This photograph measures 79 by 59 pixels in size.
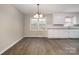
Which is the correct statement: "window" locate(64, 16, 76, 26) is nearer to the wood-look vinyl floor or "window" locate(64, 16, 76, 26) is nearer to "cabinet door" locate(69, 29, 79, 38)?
"cabinet door" locate(69, 29, 79, 38)

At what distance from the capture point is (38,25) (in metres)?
7.69

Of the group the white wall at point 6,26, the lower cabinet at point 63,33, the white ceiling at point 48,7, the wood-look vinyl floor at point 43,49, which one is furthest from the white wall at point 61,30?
the white wall at point 6,26

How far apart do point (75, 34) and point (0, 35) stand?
549cm

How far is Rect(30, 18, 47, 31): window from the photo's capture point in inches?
303

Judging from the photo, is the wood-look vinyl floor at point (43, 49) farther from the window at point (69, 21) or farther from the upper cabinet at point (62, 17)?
the window at point (69, 21)

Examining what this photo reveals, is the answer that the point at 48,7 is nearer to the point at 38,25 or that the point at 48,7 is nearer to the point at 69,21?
the point at 38,25

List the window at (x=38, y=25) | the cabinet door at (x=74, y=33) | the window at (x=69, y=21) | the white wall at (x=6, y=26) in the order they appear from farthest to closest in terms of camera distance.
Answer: the window at (x=38, y=25) → the window at (x=69, y=21) → the cabinet door at (x=74, y=33) → the white wall at (x=6, y=26)

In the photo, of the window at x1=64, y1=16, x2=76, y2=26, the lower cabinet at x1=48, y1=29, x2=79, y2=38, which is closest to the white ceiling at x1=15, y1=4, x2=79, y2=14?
the window at x1=64, y1=16, x2=76, y2=26

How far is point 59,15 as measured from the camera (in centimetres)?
688

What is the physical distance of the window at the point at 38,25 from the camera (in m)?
7.70

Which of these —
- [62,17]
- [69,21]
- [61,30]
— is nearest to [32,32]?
[61,30]

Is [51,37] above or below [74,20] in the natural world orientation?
below
